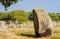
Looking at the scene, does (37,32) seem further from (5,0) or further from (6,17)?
(6,17)

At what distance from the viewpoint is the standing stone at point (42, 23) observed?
1667 cm

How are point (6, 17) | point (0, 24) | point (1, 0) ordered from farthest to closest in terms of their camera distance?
point (6, 17) → point (0, 24) → point (1, 0)

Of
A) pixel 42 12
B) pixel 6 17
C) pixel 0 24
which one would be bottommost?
pixel 6 17

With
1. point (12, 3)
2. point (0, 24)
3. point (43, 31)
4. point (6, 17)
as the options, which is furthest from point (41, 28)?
point (6, 17)

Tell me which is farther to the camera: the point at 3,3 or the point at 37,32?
→ the point at 3,3

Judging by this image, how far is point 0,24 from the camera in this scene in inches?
914

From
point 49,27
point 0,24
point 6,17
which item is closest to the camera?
point 49,27

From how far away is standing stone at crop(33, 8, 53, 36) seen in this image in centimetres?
1667

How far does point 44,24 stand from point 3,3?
188 inches

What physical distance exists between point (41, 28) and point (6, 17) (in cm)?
5893

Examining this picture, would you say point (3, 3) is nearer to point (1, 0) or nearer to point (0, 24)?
point (1, 0)

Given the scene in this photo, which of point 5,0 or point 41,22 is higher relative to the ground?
point 5,0

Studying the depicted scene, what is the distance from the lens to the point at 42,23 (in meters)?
17.0

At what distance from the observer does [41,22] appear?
1706 centimetres
